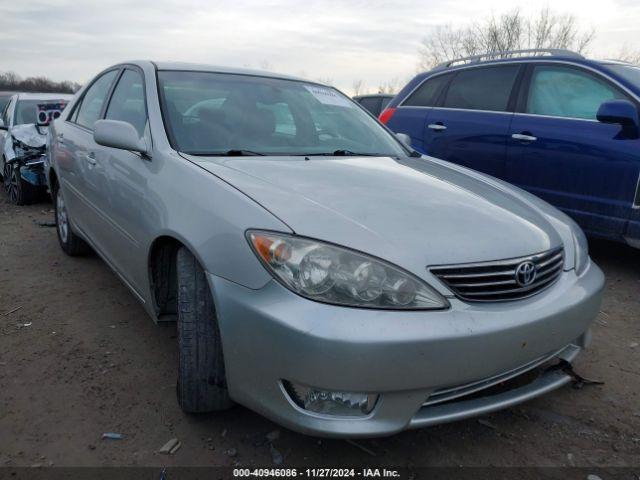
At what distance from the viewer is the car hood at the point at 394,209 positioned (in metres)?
1.74

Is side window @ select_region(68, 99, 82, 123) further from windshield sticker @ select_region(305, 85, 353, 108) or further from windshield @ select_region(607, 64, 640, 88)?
windshield @ select_region(607, 64, 640, 88)

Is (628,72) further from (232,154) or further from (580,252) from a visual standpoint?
(232,154)

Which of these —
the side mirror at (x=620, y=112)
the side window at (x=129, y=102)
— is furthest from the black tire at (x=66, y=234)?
the side mirror at (x=620, y=112)

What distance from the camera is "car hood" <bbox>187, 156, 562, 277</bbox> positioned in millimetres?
1737

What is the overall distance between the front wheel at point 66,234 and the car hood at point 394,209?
2.31 m

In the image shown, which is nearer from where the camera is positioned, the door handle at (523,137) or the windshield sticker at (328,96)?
the windshield sticker at (328,96)

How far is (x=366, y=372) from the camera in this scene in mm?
1565

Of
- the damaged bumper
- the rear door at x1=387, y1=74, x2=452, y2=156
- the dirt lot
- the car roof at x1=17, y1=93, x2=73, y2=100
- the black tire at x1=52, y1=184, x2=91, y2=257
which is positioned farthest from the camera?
the car roof at x1=17, y1=93, x2=73, y2=100

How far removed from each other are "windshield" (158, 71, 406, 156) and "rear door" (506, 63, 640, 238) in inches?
63.8

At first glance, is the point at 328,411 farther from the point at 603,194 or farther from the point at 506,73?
the point at 506,73

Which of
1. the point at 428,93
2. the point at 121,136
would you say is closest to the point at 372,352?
the point at 121,136

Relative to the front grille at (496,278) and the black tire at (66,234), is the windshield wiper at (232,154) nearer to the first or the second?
the front grille at (496,278)

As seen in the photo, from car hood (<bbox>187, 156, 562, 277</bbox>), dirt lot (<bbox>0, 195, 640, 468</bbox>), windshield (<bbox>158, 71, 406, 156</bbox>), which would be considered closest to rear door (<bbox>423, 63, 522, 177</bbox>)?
windshield (<bbox>158, 71, 406, 156</bbox>)

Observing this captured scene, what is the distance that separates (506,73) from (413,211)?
3340 mm
